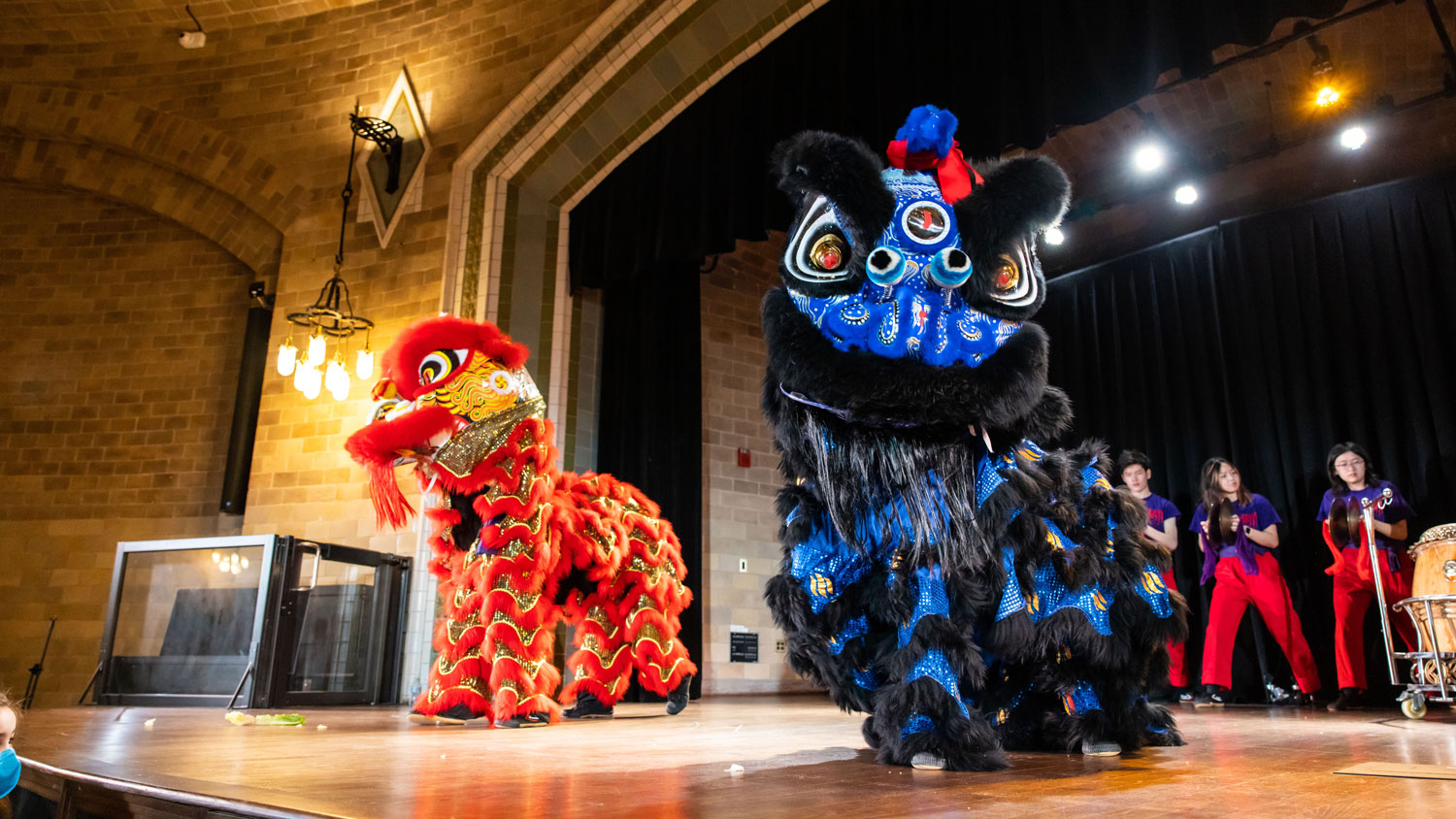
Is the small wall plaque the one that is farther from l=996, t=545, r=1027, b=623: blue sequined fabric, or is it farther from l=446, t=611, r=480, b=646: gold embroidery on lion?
l=996, t=545, r=1027, b=623: blue sequined fabric

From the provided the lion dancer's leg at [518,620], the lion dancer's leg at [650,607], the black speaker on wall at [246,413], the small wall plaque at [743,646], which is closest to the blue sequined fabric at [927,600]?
the lion dancer's leg at [518,620]

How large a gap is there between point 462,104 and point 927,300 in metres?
5.63

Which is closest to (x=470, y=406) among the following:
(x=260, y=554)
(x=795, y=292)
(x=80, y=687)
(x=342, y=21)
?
(x=795, y=292)

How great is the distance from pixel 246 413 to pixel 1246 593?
6877 millimetres

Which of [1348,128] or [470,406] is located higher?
[1348,128]

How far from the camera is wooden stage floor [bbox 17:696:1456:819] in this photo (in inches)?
49.1

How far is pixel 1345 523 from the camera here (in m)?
4.98

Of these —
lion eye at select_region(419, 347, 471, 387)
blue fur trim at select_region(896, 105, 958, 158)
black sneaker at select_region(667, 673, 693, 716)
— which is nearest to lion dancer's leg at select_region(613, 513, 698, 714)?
black sneaker at select_region(667, 673, 693, 716)

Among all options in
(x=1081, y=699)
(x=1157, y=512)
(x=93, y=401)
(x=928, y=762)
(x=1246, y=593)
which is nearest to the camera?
(x=928, y=762)

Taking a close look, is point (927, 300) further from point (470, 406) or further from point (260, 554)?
point (260, 554)

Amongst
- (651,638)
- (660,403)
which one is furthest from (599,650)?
(660,403)

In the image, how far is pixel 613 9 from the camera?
6.02 metres

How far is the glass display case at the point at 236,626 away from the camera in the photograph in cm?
470

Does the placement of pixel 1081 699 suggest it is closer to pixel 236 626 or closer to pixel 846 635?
pixel 846 635
